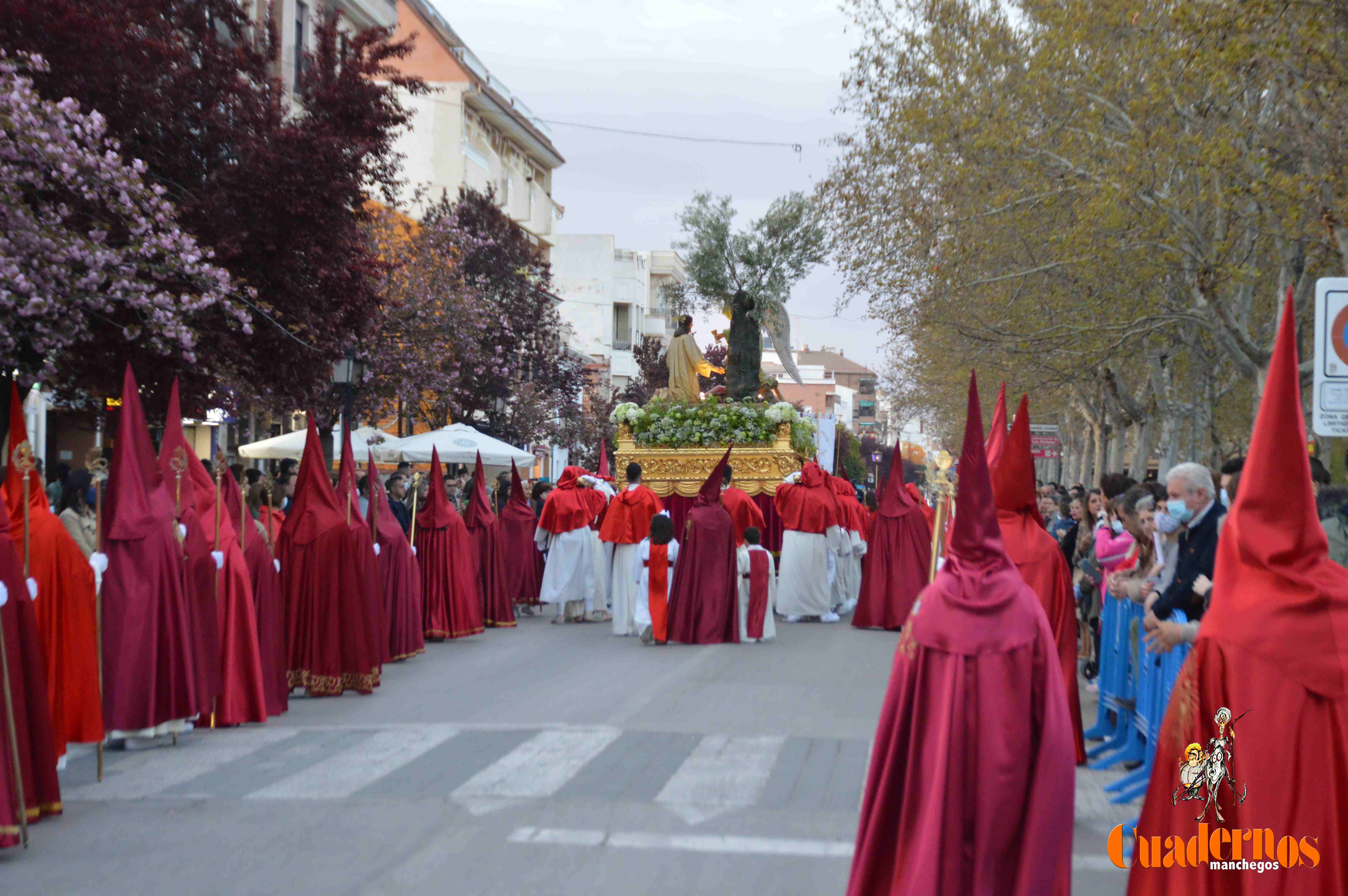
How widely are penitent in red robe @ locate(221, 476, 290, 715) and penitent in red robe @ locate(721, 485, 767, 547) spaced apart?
787cm

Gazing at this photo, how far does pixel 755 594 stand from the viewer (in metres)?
15.6

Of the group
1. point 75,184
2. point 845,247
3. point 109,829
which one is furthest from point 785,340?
point 109,829

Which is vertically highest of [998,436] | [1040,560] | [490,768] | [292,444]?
[292,444]

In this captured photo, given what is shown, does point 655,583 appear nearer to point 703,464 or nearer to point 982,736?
point 703,464

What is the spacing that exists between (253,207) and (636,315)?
204 ft

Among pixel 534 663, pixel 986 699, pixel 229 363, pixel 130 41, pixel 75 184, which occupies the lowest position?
pixel 534 663

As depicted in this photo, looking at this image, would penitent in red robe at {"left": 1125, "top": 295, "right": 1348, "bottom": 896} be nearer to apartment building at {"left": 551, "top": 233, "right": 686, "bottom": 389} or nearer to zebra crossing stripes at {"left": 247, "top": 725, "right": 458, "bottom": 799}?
zebra crossing stripes at {"left": 247, "top": 725, "right": 458, "bottom": 799}

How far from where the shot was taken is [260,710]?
32.6 feet

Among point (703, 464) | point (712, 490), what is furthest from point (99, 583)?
point (703, 464)

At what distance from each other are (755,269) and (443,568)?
477 inches

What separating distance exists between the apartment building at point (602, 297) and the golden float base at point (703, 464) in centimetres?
4773

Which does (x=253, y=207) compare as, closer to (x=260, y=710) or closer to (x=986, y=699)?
(x=260, y=710)

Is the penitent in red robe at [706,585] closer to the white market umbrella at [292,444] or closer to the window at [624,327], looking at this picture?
the white market umbrella at [292,444]

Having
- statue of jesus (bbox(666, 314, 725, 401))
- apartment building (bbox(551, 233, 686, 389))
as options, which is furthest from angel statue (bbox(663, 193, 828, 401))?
apartment building (bbox(551, 233, 686, 389))
